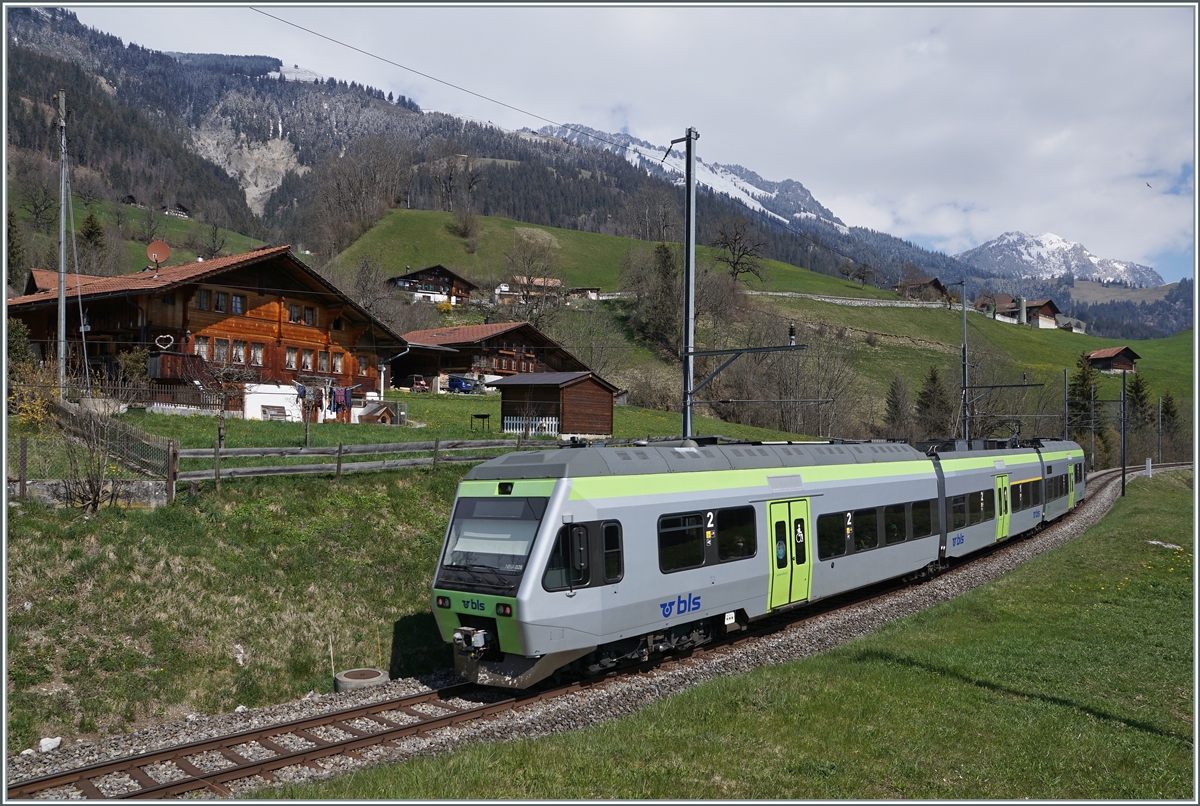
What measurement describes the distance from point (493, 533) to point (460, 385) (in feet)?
164

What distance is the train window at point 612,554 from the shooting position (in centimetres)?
1146

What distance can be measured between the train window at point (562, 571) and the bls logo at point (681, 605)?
5.97ft

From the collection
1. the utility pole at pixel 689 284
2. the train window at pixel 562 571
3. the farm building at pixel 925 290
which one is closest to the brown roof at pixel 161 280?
the utility pole at pixel 689 284

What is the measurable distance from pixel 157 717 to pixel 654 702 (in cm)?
762

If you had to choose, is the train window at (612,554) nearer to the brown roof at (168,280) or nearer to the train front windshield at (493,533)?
the train front windshield at (493,533)

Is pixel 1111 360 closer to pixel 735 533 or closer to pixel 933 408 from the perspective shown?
pixel 933 408

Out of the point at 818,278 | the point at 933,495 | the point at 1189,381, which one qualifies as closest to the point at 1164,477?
the point at 933,495

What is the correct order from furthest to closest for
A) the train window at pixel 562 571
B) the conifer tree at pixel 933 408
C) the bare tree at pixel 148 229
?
the bare tree at pixel 148 229 < the conifer tree at pixel 933 408 < the train window at pixel 562 571

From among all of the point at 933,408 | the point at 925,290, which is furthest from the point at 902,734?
the point at 925,290

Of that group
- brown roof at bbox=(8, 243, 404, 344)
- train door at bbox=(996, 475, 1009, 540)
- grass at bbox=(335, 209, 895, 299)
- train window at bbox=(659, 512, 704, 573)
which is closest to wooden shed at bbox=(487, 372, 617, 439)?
brown roof at bbox=(8, 243, 404, 344)

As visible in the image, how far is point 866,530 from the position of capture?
17.5 meters

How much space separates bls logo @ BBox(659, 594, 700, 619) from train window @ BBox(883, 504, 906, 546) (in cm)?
739

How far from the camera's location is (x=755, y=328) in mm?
83875

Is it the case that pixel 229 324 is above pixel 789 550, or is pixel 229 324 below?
above
